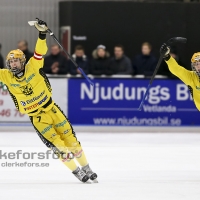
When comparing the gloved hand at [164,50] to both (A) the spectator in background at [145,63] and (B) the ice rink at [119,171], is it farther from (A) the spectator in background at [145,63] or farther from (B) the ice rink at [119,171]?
(A) the spectator in background at [145,63]

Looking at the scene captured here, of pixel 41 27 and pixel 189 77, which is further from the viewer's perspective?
pixel 189 77

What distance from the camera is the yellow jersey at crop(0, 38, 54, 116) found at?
27.6ft

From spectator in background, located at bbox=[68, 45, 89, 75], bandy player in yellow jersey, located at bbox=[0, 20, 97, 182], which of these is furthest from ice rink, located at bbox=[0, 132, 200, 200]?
spectator in background, located at bbox=[68, 45, 89, 75]

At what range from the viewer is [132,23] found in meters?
17.3

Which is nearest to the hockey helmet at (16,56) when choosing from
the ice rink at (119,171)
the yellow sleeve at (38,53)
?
the yellow sleeve at (38,53)

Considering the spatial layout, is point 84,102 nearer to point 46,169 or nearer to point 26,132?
point 26,132

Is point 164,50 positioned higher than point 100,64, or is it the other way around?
point 164,50

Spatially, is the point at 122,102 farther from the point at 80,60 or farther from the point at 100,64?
the point at 80,60

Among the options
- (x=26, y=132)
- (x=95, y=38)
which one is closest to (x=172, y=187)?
(x=26, y=132)

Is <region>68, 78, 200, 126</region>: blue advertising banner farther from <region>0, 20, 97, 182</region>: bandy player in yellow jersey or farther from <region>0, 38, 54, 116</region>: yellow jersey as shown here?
<region>0, 38, 54, 116</region>: yellow jersey

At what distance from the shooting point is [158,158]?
10492 mm

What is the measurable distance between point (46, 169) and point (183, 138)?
432 centimetres

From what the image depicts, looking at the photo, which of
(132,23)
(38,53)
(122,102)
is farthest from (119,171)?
(132,23)

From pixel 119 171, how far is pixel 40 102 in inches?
60.1
